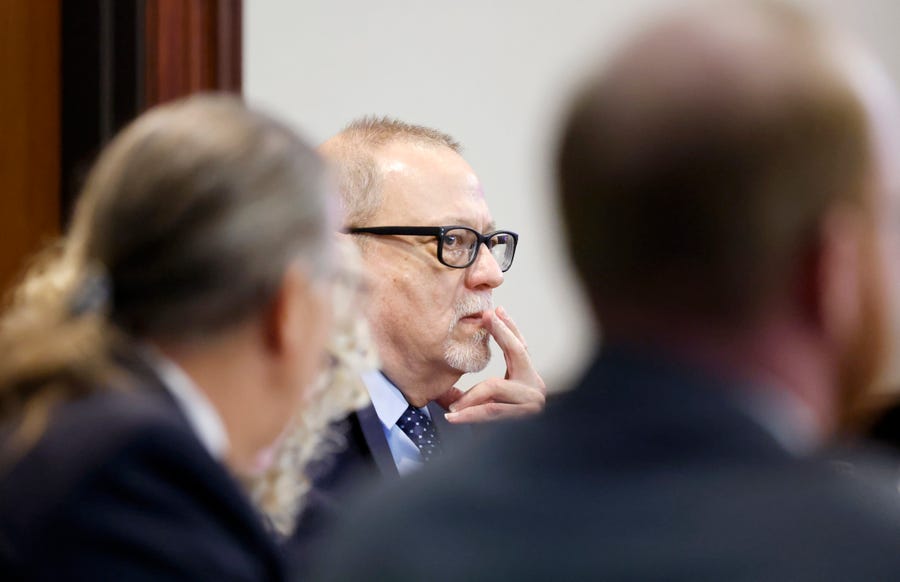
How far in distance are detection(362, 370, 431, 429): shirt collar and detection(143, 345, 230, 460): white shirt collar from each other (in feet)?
3.39

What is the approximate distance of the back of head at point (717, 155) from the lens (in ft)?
2.38

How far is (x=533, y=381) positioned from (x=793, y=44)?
1.79 meters

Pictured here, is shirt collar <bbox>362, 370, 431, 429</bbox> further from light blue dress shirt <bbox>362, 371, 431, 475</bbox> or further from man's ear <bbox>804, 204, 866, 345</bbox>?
man's ear <bbox>804, 204, 866, 345</bbox>

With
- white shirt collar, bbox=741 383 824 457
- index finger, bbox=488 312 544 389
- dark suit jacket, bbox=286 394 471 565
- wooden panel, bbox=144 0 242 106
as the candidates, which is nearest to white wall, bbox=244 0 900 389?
wooden panel, bbox=144 0 242 106

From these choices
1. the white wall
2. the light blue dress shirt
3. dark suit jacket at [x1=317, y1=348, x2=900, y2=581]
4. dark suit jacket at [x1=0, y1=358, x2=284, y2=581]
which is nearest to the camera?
dark suit jacket at [x1=317, y1=348, x2=900, y2=581]

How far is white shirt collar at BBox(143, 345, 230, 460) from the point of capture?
1.06 meters

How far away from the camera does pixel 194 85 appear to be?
257 centimetres

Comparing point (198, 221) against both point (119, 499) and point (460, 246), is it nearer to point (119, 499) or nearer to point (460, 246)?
point (119, 499)

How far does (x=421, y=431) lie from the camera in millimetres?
2205

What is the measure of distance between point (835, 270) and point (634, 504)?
0.18m

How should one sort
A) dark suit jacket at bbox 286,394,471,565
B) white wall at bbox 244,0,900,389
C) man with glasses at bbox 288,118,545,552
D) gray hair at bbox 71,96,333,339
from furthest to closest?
white wall at bbox 244,0,900,389, man with glasses at bbox 288,118,545,552, dark suit jacket at bbox 286,394,471,565, gray hair at bbox 71,96,333,339

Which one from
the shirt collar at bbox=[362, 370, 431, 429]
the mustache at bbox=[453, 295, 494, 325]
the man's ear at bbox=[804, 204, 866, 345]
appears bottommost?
the shirt collar at bbox=[362, 370, 431, 429]

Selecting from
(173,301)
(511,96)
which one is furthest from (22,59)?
(173,301)

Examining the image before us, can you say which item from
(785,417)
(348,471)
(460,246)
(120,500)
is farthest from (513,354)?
(785,417)
